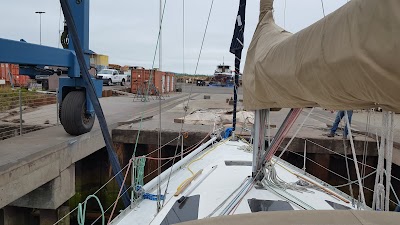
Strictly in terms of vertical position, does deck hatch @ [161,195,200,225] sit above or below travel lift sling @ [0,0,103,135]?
below

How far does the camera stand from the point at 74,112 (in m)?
7.50

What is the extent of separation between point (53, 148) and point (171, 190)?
313 cm

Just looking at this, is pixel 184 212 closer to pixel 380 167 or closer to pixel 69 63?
pixel 380 167

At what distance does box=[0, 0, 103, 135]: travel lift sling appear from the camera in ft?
20.6

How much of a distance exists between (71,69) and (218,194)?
4.77 metres

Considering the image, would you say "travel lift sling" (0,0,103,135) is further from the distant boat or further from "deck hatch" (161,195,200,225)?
the distant boat

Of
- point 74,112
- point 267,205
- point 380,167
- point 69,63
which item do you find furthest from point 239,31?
point 380,167

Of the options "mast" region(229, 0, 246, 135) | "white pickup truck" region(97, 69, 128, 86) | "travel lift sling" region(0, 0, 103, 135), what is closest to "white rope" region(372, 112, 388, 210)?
"mast" region(229, 0, 246, 135)

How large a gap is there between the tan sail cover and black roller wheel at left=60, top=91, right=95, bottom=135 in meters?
5.84

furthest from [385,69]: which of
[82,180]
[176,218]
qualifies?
[82,180]

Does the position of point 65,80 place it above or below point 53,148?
above

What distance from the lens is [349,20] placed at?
155 centimetres

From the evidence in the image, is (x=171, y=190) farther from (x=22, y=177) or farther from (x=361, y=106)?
(x=361, y=106)

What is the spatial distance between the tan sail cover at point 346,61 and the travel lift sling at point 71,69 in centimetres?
499
